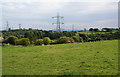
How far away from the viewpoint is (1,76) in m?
6.65

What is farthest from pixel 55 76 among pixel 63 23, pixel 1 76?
pixel 63 23

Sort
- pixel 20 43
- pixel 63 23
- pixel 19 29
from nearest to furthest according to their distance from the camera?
pixel 20 43 → pixel 63 23 → pixel 19 29

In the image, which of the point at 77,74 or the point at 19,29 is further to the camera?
the point at 19,29

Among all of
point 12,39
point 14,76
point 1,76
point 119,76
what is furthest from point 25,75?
point 12,39

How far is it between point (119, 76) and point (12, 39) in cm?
3239

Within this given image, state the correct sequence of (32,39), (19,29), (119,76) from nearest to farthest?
(119,76), (32,39), (19,29)

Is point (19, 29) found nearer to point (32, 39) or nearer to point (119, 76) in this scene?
point (32, 39)

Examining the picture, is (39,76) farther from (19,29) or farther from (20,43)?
(19,29)

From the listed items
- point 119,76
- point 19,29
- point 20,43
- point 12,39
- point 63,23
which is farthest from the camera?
point 19,29

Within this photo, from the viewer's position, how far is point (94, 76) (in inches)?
251

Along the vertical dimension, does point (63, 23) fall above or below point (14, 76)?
above

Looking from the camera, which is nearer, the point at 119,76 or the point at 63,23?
the point at 119,76

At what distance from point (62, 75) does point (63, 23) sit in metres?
43.4

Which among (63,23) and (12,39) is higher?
(63,23)
